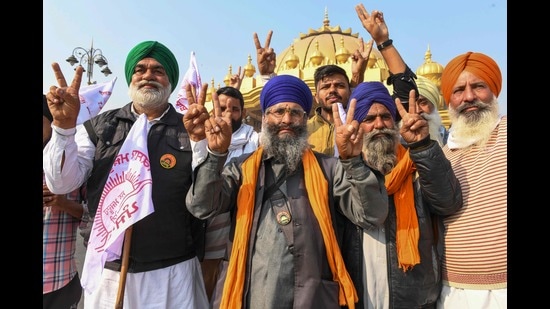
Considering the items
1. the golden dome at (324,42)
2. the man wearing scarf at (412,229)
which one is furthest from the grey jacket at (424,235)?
the golden dome at (324,42)

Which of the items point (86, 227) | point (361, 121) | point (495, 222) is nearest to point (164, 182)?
point (86, 227)

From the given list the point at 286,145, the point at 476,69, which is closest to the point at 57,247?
the point at 286,145

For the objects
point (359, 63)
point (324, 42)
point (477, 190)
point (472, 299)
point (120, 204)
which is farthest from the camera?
point (324, 42)

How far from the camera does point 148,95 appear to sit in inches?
106

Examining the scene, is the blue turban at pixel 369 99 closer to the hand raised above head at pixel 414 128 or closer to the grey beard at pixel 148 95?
the hand raised above head at pixel 414 128

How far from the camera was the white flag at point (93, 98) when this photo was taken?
316 centimetres

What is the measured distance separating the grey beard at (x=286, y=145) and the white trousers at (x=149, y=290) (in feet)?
2.99

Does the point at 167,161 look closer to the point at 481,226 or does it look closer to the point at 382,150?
the point at 382,150

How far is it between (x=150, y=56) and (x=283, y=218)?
5.07 feet

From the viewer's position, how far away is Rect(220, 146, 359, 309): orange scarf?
6.93 feet

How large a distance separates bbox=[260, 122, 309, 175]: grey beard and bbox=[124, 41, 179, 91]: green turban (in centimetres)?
93

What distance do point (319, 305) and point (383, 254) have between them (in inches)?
18.9

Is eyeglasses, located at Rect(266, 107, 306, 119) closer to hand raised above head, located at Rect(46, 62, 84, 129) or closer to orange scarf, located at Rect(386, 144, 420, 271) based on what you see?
orange scarf, located at Rect(386, 144, 420, 271)

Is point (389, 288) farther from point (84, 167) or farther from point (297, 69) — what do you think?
point (297, 69)
